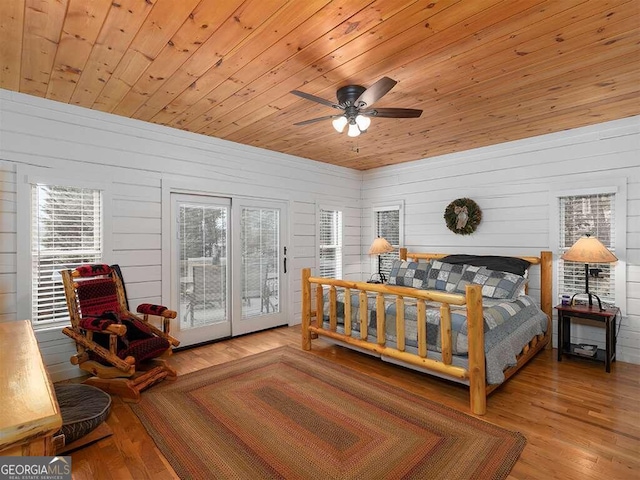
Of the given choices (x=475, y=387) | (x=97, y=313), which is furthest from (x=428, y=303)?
(x=97, y=313)

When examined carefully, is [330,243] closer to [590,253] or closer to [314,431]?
[590,253]

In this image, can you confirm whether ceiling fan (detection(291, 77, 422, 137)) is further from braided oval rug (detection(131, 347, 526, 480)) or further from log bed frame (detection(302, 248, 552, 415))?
braided oval rug (detection(131, 347, 526, 480))

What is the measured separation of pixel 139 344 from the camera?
9.52 ft

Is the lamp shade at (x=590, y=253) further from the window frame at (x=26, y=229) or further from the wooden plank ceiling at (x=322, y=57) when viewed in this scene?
the window frame at (x=26, y=229)

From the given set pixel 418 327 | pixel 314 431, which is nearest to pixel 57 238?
pixel 314 431

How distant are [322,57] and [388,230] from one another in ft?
12.5

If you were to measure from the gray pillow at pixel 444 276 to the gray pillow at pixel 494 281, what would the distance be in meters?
0.08

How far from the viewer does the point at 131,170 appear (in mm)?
3551

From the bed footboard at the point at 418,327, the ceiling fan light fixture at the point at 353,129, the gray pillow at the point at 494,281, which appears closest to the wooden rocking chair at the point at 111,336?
the bed footboard at the point at 418,327

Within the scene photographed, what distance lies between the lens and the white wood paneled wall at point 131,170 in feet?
9.51

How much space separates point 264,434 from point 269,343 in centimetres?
196

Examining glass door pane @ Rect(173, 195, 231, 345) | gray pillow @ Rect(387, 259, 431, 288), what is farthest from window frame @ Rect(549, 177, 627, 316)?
glass door pane @ Rect(173, 195, 231, 345)

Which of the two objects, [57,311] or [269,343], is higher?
[57,311]

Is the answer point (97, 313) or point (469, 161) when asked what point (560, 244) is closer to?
point (469, 161)
